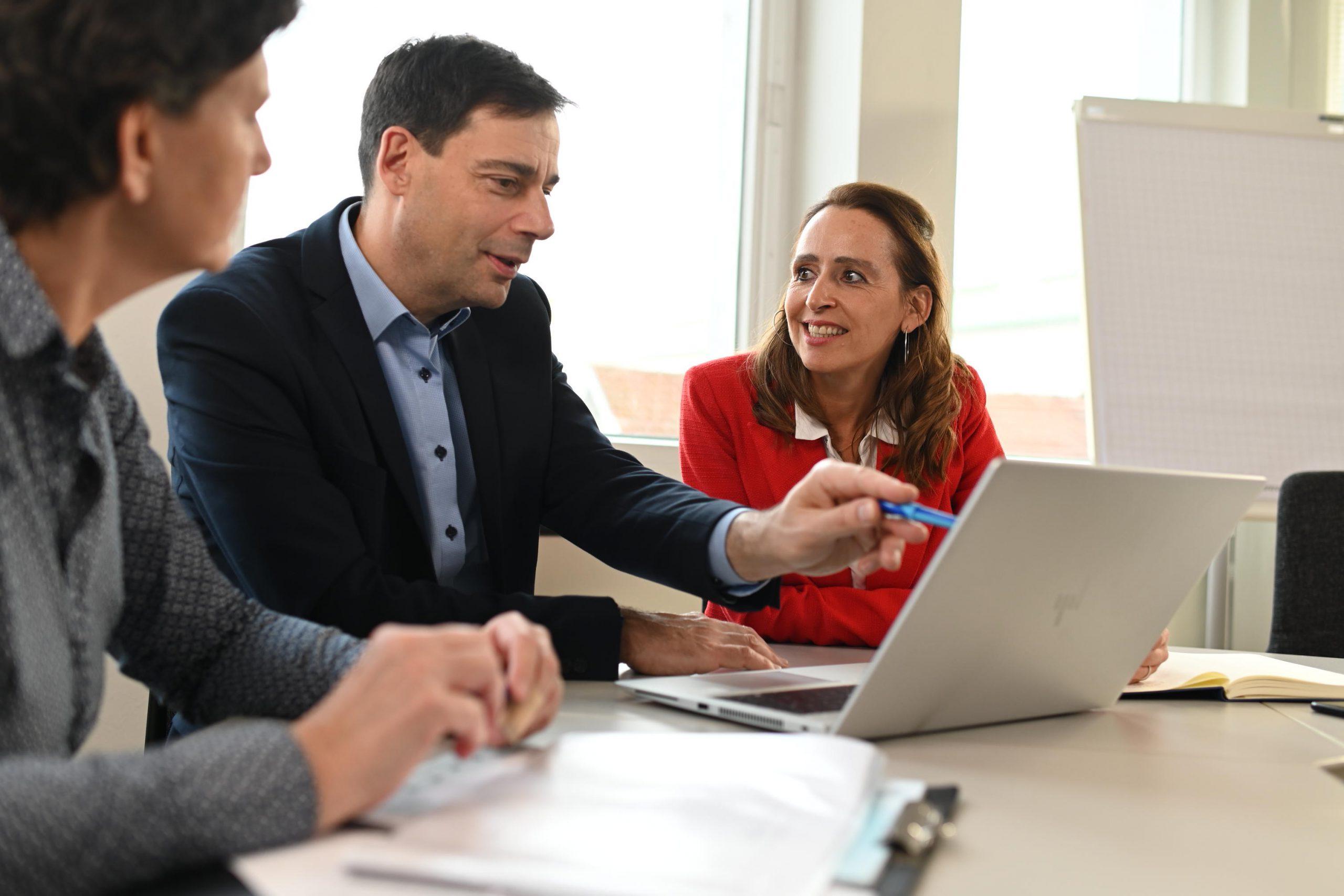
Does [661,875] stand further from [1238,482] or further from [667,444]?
[667,444]

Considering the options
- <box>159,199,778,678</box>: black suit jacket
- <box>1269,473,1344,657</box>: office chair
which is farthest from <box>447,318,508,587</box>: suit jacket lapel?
<box>1269,473,1344,657</box>: office chair

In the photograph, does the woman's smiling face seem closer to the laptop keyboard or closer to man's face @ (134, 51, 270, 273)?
the laptop keyboard

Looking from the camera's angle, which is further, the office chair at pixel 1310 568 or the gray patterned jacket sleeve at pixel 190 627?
the office chair at pixel 1310 568

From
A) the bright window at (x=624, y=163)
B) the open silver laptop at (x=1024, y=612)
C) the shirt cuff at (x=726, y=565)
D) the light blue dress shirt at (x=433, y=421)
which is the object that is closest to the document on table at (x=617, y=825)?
the open silver laptop at (x=1024, y=612)

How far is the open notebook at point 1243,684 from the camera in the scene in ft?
A: 4.24

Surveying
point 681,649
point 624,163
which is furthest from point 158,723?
point 624,163

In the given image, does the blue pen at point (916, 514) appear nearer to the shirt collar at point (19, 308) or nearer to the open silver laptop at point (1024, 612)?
the open silver laptop at point (1024, 612)

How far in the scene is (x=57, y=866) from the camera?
0.54m

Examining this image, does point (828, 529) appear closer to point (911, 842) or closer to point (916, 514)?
point (916, 514)

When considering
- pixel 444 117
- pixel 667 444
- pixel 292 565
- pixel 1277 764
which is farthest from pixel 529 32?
pixel 1277 764

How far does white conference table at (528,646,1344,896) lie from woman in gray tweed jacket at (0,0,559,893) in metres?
0.20

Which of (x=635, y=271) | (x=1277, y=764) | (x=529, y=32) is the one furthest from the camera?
(x=635, y=271)

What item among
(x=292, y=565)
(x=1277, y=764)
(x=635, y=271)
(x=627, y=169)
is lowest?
(x=1277, y=764)

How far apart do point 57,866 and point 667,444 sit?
92.5 inches
